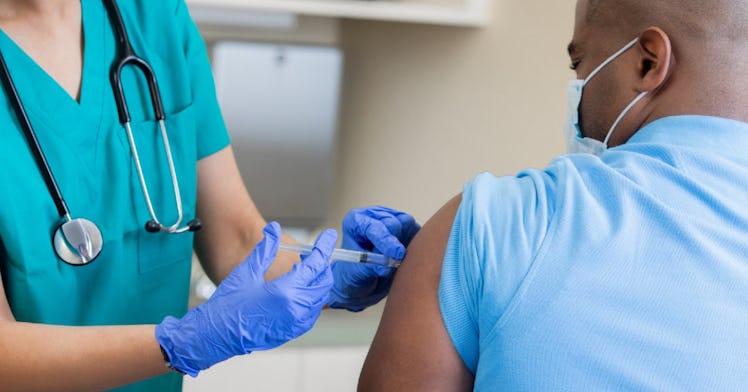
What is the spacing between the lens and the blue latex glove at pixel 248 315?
1041mm

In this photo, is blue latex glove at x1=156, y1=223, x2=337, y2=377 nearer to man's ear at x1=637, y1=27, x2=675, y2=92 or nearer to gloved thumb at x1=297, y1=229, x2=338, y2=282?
gloved thumb at x1=297, y1=229, x2=338, y2=282

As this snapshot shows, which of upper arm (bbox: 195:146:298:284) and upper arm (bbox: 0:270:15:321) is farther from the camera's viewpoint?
upper arm (bbox: 195:146:298:284)

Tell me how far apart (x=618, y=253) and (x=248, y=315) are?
42 cm

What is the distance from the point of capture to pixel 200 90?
1433mm

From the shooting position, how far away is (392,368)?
99 cm

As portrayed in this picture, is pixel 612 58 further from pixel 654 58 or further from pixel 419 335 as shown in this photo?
pixel 419 335

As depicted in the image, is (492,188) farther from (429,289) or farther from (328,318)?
(328,318)

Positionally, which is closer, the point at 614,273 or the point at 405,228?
the point at 614,273

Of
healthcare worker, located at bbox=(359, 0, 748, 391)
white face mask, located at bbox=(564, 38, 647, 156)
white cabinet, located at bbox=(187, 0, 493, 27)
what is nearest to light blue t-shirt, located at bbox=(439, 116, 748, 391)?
healthcare worker, located at bbox=(359, 0, 748, 391)

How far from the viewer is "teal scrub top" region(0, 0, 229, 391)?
3.79ft

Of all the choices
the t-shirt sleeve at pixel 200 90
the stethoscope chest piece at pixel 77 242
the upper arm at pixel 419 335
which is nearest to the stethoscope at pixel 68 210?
the stethoscope chest piece at pixel 77 242

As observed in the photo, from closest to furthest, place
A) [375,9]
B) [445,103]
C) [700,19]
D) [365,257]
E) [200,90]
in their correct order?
[700,19] → [365,257] → [200,90] → [375,9] → [445,103]

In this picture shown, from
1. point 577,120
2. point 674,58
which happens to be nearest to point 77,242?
point 577,120

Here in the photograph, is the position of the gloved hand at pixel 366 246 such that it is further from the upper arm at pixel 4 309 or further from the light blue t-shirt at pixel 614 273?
the upper arm at pixel 4 309
